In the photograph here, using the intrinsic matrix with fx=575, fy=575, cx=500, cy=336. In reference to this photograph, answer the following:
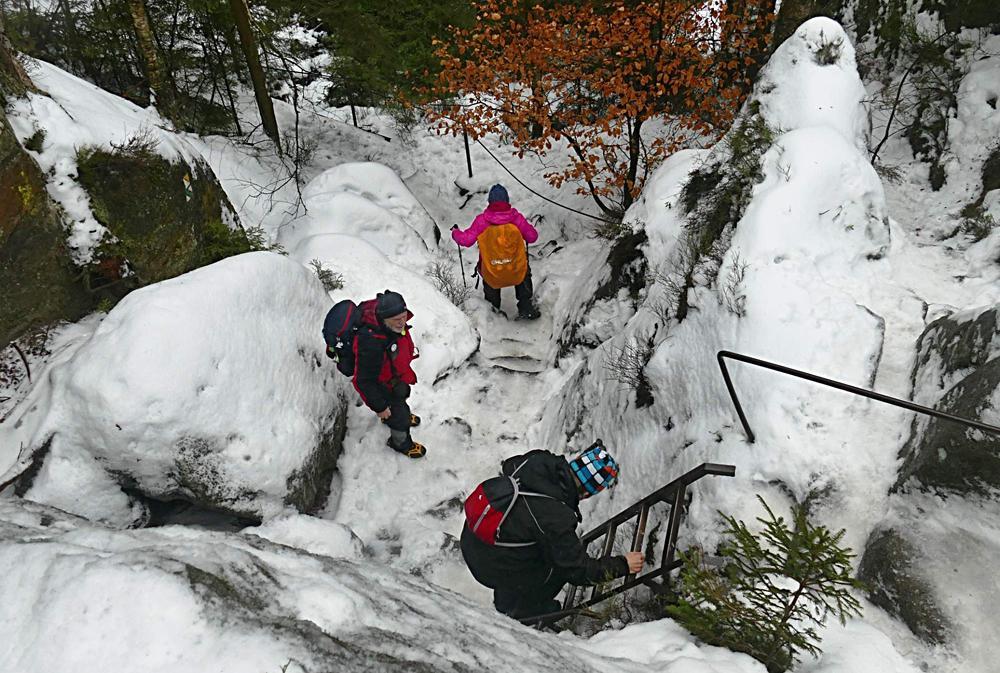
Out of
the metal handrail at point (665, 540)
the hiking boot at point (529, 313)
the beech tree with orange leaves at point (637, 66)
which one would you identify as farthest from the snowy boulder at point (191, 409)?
the beech tree with orange leaves at point (637, 66)

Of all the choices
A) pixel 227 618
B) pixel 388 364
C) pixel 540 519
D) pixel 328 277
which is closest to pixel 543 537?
pixel 540 519

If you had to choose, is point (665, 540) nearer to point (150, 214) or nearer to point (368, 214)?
point (150, 214)

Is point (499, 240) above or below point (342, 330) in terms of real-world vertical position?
above

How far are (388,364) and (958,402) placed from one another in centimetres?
441

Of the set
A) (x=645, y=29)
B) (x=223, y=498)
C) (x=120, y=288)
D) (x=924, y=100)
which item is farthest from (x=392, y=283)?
(x=924, y=100)

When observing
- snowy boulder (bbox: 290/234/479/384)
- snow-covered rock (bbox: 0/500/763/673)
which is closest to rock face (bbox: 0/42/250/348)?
snowy boulder (bbox: 290/234/479/384)

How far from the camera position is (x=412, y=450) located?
6.20 meters

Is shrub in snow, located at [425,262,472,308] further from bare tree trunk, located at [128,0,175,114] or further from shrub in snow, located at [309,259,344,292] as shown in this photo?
bare tree trunk, located at [128,0,175,114]

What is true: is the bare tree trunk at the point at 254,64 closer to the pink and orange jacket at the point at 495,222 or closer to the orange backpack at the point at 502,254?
the pink and orange jacket at the point at 495,222

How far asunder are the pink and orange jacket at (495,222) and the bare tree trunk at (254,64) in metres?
6.50

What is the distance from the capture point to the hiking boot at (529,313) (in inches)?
341

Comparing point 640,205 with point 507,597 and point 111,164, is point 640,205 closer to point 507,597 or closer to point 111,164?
point 507,597

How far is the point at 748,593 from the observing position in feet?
9.86

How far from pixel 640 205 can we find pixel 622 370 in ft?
8.98
